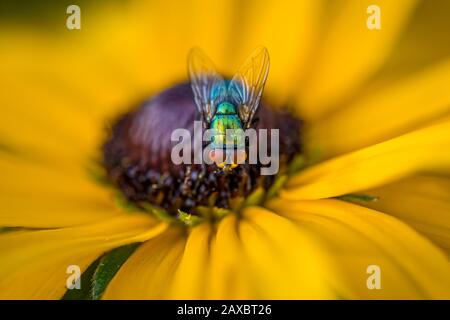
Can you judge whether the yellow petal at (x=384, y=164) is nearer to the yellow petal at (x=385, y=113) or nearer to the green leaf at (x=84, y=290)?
the yellow petal at (x=385, y=113)

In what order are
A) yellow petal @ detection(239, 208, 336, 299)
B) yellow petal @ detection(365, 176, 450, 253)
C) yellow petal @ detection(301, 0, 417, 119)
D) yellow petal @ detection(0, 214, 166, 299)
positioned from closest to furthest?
yellow petal @ detection(239, 208, 336, 299)
yellow petal @ detection(0, 214, 166, 299)
yellow petal @ detection(365, 176, 450, 253)
yellow petal @ detection(301, 0, 417, 119)

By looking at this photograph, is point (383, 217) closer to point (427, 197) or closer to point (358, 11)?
point (427, 197)

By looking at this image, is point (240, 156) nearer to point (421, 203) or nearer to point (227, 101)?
point (227, 101)

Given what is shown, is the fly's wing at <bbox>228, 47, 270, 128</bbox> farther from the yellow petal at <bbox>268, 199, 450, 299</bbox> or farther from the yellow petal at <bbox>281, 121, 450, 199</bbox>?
the yellow petal at <bbox>268, 199, 450, 299</bbox>

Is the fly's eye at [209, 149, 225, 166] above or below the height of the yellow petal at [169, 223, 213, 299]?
above

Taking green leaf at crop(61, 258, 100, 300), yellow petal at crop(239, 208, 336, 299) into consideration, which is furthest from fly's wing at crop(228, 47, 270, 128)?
green leaf at crop(61, 258, 100, 300)

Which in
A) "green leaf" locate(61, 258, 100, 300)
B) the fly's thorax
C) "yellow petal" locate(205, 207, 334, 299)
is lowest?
"green leaf" locate(61, 258, 100, 300)

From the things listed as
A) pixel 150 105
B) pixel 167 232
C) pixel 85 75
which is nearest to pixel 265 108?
pixel 150 105
